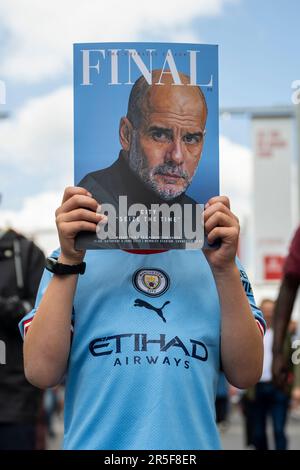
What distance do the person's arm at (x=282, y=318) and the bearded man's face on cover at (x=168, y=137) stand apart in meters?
2.18

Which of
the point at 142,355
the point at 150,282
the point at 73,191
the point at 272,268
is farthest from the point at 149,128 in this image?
the point at 272,268

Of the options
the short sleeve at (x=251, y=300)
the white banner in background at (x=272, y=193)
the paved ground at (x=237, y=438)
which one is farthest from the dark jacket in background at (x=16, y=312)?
the white banner in background at (x=272, y=193)

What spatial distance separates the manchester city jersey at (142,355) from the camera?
80.1 inches

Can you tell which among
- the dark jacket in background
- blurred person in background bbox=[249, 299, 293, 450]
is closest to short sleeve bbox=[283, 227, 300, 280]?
the dark jacket in background

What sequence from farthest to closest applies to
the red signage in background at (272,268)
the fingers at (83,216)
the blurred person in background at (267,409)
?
the red signage in background at (272,268) → the blurred person in background at (267,409) → the fingers at (83,216)

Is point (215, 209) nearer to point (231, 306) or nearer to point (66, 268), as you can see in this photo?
point (231, 306)

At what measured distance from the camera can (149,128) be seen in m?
2.01

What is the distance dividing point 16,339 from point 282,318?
3.94 ft

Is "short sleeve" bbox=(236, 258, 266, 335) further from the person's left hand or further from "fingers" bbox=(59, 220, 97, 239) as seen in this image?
"fingers" bbox=(59, 220, 97, 239)

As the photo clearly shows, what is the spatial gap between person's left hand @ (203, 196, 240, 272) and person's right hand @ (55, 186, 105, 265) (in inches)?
8.9

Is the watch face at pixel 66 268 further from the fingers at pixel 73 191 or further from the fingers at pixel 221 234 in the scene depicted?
the fingers at pixel 221 234

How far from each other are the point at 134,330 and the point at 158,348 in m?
0.07

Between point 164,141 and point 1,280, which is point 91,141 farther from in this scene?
point 1,280

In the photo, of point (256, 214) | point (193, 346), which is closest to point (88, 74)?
point (193, 346)
